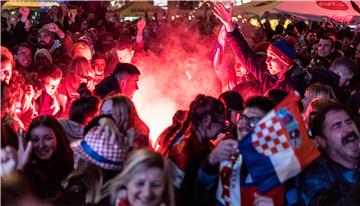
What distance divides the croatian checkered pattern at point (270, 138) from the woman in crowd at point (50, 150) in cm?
150

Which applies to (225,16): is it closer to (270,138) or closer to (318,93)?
(318,93)

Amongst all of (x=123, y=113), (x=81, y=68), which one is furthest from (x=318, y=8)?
(x=123, y=113)

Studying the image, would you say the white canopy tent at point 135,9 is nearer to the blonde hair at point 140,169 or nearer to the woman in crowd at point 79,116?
the woman in crowd at point 79,116

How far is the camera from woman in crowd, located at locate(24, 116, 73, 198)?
4.44 metres

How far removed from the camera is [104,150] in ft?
12.3

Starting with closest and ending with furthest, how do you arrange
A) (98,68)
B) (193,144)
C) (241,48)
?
1. (193,144)
2. (241,48)
3. (98,68)

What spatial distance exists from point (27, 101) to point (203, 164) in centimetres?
365

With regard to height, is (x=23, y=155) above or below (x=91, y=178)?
above

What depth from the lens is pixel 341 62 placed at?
760cm

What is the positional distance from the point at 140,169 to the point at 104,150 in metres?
0.44

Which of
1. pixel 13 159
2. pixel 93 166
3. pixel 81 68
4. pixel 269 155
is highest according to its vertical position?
pixel 81 68

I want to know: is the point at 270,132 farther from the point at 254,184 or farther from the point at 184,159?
the point at 184,159

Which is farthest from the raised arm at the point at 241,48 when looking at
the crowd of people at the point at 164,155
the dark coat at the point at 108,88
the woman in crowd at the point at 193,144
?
the woman in crowd at the point at 193,144

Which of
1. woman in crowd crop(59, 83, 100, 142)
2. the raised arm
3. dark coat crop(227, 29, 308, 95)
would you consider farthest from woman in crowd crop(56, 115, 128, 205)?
the raised arm
